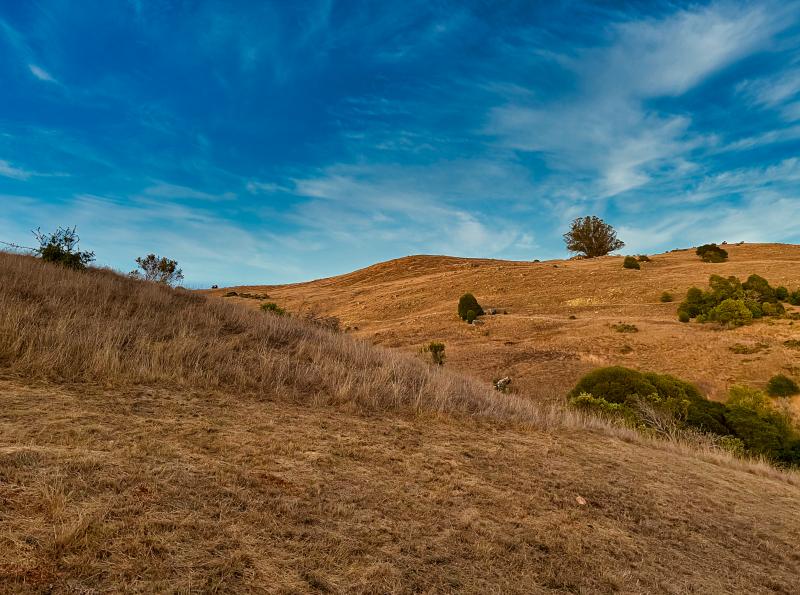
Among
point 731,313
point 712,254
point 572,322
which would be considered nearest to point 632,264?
point 712,254

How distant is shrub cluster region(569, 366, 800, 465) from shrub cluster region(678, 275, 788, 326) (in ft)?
43.0

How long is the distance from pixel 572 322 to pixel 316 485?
2765 centimetres

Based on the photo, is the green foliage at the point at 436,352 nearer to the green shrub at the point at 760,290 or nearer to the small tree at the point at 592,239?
the green shrub at the point at 760,290

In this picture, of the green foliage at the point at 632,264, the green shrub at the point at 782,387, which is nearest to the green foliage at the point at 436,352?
the green shrub at the point at 782,387

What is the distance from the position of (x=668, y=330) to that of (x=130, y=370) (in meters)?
25.9

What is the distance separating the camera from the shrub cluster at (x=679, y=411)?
11.3 meters

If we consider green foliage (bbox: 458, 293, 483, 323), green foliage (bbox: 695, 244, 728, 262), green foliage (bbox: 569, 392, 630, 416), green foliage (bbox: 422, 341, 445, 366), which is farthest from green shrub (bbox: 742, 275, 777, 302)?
green foliage (bbox: 569, 392, 630, 416)

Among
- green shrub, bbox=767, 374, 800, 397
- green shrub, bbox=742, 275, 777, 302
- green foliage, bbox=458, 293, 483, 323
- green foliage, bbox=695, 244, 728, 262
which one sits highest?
green foliage, bbox=695, 244, 728, 262

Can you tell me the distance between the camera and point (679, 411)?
489 inches

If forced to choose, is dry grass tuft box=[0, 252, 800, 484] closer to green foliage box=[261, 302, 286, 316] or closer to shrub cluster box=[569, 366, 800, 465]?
shrub cluster box=[569, 366, 800, 465]

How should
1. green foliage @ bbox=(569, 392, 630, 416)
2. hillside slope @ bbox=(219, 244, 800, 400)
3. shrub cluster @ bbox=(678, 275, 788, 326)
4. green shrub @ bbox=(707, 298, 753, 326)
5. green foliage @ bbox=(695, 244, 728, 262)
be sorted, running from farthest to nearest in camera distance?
green foliage @ bbox=(695, 244, 728, 262)
shrub cluster @ bbox=(678, 275, 788, 326)
green shrub @ bbox=(707, 298, 753, 326)
hillside slope @ bbox=(219, 244, 800, 400)
green foliage @ bbox=(569, 392, 630, 416)

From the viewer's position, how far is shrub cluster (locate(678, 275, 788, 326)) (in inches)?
1012

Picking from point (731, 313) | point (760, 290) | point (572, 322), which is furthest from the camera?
point (760, 290)

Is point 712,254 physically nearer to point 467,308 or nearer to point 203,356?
point 467,308
